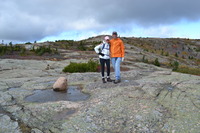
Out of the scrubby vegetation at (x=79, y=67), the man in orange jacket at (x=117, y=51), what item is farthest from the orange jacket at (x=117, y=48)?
the scrubby vegetation at (x=79, y=67)

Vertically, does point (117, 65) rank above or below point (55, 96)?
above

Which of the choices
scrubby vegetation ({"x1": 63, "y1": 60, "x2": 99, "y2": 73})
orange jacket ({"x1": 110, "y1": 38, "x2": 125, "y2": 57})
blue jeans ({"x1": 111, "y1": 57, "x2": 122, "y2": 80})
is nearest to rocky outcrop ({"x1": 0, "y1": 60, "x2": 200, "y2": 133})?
blue jeans ({"x1": 111, "y1": 57, "x2": 122, "y2": 80})

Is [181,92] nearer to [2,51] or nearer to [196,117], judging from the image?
[196,117]

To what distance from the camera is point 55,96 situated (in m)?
7.11

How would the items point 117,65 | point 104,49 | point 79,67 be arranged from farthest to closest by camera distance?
point 79,67 < point 117,65 < point 104,49

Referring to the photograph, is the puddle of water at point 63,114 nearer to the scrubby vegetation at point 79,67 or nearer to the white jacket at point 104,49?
the white jacket at point 104,49

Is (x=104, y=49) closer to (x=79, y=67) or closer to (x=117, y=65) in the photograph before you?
(x=117, y=65)

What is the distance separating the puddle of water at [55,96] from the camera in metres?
6.67

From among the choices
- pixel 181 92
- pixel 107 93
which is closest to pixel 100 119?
pixel 107 93

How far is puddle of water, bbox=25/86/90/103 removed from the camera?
667cm

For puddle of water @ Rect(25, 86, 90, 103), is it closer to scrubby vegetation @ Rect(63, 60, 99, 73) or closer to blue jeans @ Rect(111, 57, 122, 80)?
blue jeans @ Rect(111, 57, 122, 80)

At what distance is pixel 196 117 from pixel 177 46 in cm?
5382

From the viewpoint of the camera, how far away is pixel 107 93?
686 centimetres

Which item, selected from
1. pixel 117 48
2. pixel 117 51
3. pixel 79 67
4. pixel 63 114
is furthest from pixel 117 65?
pixel 79 67
